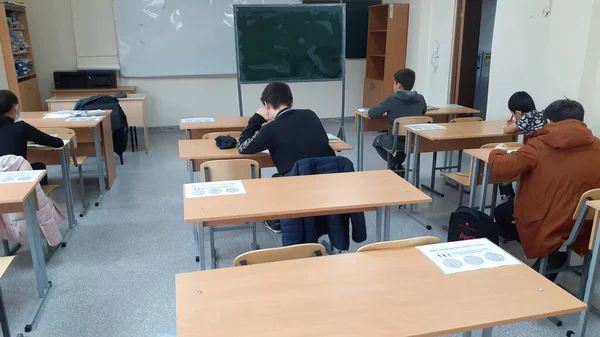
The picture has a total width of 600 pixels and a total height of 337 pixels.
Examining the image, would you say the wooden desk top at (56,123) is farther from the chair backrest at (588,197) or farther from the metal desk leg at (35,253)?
the chair backrest at (588,197)

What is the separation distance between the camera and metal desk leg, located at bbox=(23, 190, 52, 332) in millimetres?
2461

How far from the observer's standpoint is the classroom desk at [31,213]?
2.26m

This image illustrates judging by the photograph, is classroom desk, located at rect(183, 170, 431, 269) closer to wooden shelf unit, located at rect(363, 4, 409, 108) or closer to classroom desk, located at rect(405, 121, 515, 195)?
classroom desk, located at rect(405, 121, 515, 195)

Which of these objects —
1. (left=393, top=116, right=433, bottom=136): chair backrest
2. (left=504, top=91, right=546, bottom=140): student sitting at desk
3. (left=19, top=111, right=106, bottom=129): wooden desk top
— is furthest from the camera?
(left=393, top=116, right=433, bottom=136): chair backrest

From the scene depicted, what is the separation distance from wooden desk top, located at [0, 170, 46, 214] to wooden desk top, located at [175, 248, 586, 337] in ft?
4.04

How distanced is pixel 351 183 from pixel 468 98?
4932mm

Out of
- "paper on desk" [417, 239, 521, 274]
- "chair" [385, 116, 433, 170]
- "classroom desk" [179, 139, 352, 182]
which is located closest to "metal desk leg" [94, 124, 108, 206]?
"classroom desk" [179, 139, 352, 182]

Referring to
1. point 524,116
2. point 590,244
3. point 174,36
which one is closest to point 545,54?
point 524,116

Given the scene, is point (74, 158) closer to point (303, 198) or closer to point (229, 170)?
point (229, 170)

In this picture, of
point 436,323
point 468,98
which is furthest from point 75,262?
point 468,98

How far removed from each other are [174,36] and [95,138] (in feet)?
11.0

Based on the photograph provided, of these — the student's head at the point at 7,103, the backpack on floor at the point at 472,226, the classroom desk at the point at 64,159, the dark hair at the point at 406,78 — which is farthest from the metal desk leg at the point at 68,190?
the dark hair at the point at 406,78

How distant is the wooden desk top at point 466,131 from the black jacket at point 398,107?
473 mm

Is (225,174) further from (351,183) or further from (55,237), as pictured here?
(55,237)
